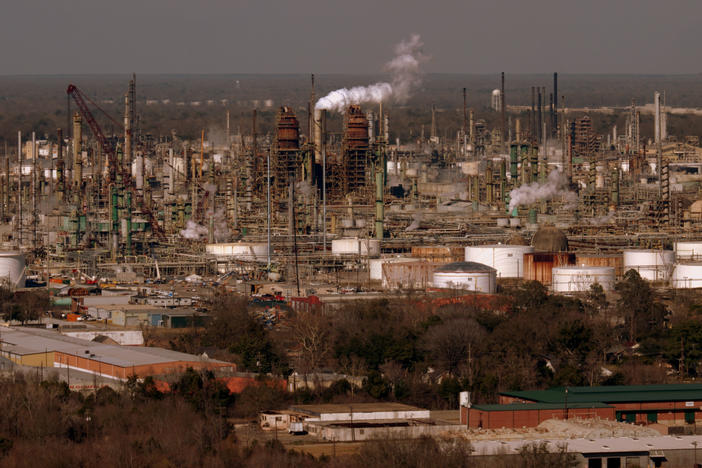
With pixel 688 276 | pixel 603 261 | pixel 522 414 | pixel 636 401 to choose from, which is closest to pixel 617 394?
pixel 636 401

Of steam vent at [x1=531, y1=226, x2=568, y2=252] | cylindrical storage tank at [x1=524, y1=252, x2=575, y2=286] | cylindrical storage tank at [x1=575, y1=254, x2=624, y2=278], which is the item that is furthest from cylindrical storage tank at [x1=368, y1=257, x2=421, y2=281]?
cylindrical storage tank at [x1=575, y1=254, x2=624, y2=278]

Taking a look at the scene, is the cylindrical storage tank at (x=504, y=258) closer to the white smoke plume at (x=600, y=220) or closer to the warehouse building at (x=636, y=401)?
the white smoke plume at (x=600, y=220)

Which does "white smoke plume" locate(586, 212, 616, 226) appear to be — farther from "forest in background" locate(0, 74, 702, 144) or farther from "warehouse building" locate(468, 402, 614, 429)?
"warehouse building" locate(468, 402, 614, 429)

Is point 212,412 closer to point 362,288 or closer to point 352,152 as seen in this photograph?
point 362,288

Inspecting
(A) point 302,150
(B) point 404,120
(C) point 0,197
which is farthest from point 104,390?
(B) point 404,120

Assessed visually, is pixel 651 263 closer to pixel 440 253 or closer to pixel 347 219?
pixel 440 253
